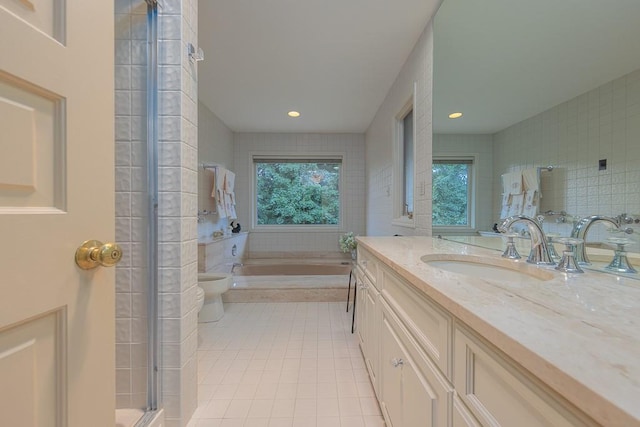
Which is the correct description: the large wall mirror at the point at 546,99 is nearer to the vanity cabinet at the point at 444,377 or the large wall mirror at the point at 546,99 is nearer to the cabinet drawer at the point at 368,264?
the cabinet drawer at the point at 368,264

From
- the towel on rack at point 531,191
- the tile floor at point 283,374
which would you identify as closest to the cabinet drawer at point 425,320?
the towel on rack at point 531,191

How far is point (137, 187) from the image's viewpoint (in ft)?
4.13

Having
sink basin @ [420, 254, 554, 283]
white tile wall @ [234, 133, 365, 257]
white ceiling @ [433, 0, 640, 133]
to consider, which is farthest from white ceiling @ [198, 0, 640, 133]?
white tile wall @ [234, 133, 365, 257]

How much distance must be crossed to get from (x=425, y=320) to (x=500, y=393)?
300 millimetres

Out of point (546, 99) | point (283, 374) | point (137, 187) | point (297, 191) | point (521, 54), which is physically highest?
point (521, 54)

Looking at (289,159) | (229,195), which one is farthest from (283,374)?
(289,159)

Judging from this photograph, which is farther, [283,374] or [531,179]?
[283,374]

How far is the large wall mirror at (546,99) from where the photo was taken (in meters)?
0.85

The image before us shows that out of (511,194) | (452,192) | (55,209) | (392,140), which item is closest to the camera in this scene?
(55,209)

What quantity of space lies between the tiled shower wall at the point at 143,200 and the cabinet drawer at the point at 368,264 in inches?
35.9

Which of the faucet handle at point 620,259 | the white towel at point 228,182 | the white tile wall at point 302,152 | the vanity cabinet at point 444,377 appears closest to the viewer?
the vanity cabinet at point 444,377

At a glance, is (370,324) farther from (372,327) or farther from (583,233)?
(583,233)

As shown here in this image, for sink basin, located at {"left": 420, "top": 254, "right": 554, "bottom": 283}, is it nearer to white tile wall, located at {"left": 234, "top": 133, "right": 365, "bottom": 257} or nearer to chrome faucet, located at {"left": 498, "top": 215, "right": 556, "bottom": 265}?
chrome faucet, located at {"left": 498, "top": 215, "right": 556, "bottom": 265}

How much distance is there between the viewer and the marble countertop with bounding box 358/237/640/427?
11.9 inches
